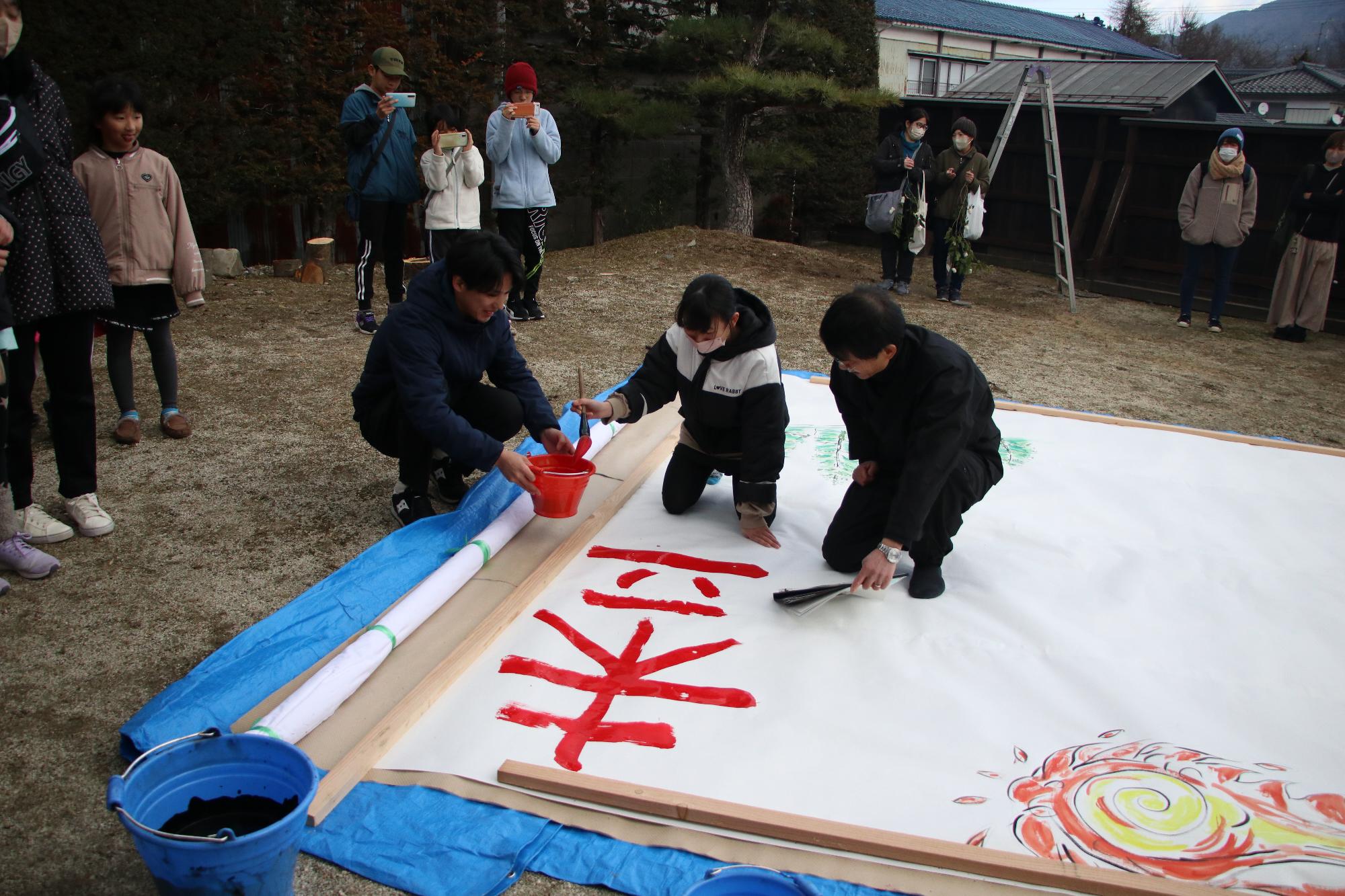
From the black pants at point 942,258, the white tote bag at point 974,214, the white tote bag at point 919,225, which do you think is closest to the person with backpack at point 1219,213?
the white tote bag at point 974,214

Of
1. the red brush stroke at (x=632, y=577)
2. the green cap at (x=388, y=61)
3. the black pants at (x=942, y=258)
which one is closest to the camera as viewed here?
the red brush stroke at (x=632, y=577)

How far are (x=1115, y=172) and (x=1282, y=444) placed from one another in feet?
17.8

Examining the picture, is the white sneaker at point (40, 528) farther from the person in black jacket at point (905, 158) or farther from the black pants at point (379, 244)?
the person in black jacket at point (905, 158)

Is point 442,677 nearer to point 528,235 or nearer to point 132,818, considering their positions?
point 132,818

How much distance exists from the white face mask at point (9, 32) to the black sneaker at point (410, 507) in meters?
1.51

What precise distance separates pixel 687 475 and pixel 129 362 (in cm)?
206

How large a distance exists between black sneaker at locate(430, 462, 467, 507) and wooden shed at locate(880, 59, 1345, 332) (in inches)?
254

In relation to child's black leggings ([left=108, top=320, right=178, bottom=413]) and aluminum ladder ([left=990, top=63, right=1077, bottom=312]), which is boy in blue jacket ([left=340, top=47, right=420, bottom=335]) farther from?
aluminum ladder ([left=990, top=63, right=1077, bottom=312])

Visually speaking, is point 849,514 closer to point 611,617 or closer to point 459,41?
point 611,617

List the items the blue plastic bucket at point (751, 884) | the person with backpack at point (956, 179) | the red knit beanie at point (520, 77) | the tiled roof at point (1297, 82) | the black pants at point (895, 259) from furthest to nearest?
the tiled roof at point (1297, 82) < the black pants at point (895, 259) < the person with backpack at point (956, 179) < the red knit beanie at point (520, 77) < the blue plastic bucket at point (751, 884)

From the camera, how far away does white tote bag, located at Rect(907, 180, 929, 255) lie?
6.53m

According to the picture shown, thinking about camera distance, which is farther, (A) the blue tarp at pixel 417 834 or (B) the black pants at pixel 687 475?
(B) the black pants at pixel 687 475

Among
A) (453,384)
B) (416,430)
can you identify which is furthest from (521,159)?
(416,430)

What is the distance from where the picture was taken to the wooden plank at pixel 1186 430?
3.61 m
